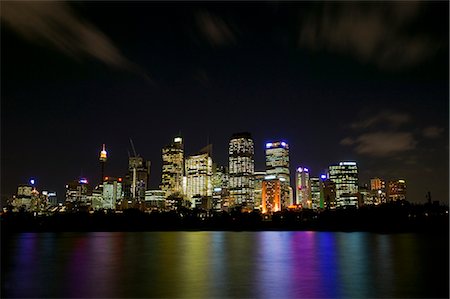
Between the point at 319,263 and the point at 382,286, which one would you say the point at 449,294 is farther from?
the point at 319,263

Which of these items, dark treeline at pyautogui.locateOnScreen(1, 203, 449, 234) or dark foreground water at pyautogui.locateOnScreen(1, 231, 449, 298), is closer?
dark foreground water at pyautogui.locateOnScreen(1, 231, 449, 298)

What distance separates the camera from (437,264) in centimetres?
3894

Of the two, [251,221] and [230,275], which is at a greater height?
[230,275]

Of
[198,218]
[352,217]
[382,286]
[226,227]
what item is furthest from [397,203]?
[382,286]

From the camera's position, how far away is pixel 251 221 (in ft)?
487

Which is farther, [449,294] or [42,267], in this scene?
[42,267]

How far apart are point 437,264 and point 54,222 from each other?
130 m

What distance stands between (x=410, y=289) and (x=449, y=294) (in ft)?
8.11

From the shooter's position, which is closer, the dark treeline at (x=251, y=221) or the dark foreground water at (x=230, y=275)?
the dark foreground water at (x=230, y=275)

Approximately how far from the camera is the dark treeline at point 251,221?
123m

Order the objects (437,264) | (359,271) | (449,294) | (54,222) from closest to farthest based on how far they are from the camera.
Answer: (449,294)
(359,271)
(437,264)
(54,222)

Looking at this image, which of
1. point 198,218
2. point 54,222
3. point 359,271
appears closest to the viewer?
point 359,271

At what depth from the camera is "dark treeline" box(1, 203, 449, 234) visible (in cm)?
12325

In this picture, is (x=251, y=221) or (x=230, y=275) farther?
(x=251, y=221)
